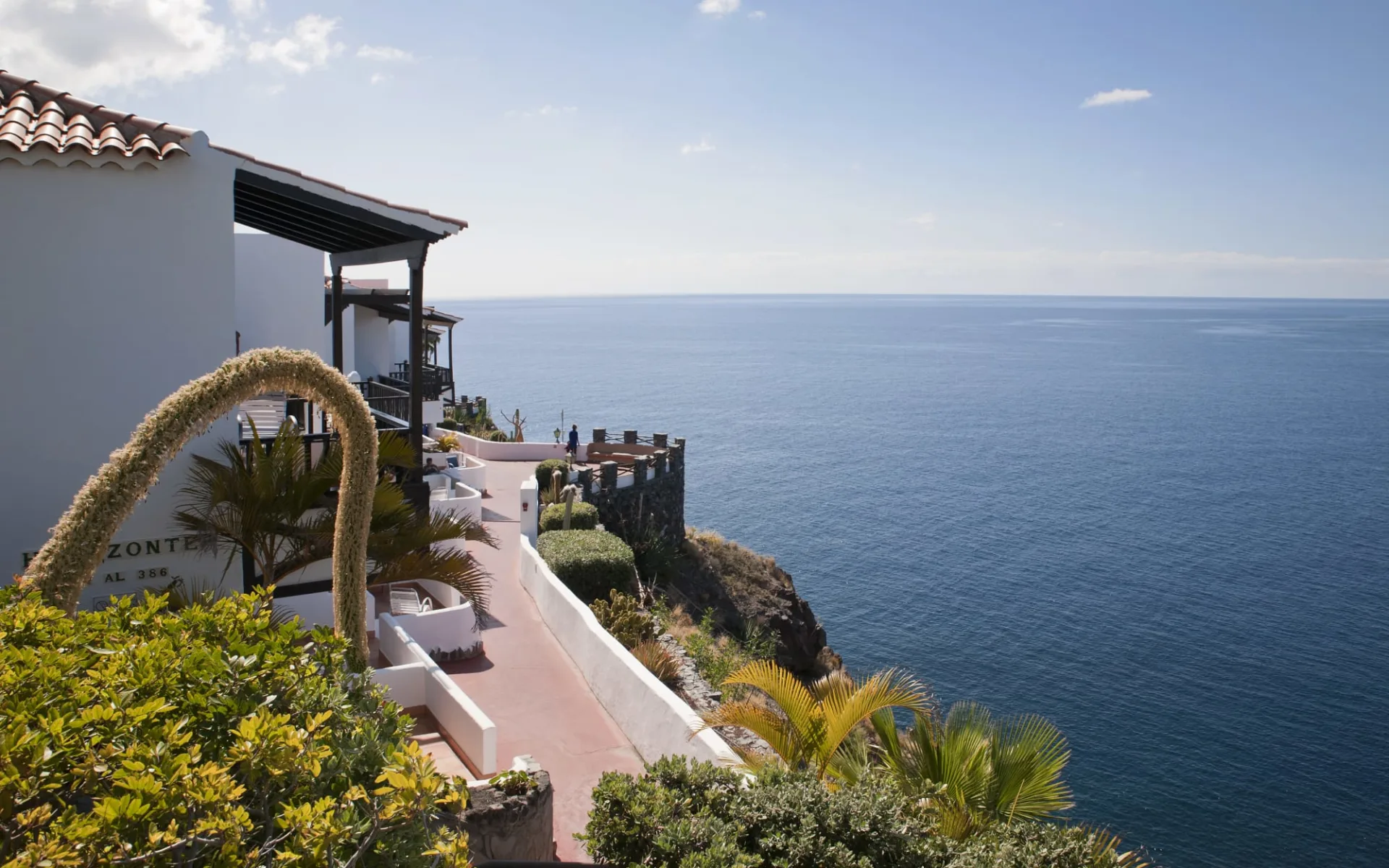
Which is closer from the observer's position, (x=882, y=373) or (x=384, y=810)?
(x=384, y=810)

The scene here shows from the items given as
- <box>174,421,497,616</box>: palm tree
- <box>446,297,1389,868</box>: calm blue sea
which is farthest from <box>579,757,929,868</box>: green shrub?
<box>446,297,1389,868</box>: calm blue sea

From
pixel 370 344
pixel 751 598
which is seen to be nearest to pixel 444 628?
pixel 751 598

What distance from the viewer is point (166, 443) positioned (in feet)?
17.1

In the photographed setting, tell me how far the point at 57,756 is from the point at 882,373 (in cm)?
11510

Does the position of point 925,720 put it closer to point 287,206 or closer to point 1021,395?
point 287,206

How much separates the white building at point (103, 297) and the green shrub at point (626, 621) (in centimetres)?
531

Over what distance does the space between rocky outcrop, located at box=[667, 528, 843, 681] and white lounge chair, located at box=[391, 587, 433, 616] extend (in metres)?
13.7

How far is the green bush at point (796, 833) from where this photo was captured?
5105 mm

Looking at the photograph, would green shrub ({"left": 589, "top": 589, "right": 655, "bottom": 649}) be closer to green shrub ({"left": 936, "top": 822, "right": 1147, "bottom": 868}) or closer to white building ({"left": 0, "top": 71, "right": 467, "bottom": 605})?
white building ({"left": 0, "top": 71, "right": 467, "bottom": 605})

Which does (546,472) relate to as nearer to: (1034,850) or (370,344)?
(370,344)

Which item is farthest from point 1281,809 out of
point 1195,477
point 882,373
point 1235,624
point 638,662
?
point 882,373

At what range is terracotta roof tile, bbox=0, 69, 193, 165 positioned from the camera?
806 centimetres

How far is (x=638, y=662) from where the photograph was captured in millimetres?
10508

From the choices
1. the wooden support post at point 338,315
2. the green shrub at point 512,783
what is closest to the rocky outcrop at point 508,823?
the green shrub at point 512,783
